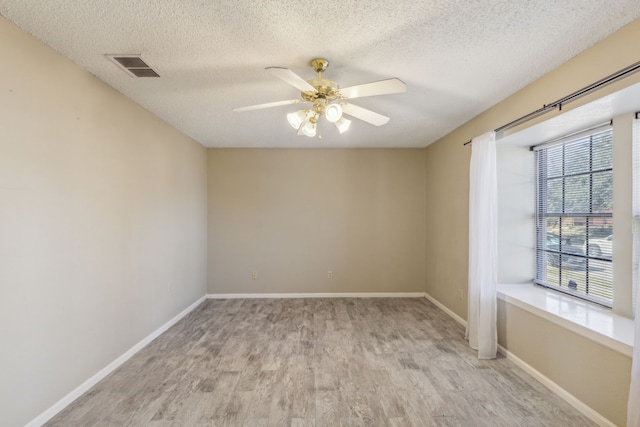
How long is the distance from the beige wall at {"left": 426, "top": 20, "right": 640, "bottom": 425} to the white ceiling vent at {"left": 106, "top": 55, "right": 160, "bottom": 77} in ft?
10.2

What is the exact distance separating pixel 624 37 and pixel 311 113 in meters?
1.97

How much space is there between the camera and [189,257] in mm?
4500

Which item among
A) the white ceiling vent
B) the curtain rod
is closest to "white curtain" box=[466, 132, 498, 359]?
the curtain rod

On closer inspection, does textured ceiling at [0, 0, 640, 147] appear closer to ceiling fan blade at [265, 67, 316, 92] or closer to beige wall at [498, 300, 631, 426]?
ceiling fan blade at [265, 67, 316, 92]

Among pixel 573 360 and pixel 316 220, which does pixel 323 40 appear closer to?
pixel 573 360

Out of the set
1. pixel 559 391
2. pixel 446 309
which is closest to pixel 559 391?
pixel 559 391

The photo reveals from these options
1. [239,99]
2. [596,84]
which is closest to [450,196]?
[596,84]

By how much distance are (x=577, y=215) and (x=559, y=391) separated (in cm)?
160

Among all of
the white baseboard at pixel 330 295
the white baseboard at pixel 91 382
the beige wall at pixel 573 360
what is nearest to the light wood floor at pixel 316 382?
the white baseboard at pixel 91 382

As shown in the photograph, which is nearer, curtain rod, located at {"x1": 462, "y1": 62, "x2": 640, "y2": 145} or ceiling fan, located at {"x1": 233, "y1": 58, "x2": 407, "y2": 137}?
curtain rod, located at {"x1": 462, "y1": 62, "x2": 640, "y2": 145}

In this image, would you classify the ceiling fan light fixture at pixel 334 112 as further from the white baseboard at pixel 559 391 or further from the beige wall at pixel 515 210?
the white baseboard at pixel 559 391

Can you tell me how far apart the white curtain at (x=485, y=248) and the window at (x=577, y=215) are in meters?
0.73

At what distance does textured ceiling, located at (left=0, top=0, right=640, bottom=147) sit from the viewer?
169 centimetres

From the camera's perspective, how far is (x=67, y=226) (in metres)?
2.25
